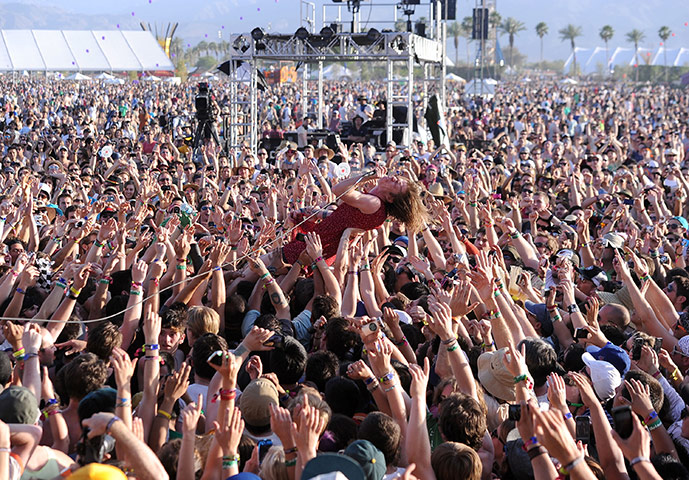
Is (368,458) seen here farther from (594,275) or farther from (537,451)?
(594,275)

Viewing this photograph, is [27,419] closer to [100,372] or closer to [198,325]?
[100,372]

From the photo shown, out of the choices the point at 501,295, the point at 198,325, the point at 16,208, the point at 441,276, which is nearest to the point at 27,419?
the point at 198,325

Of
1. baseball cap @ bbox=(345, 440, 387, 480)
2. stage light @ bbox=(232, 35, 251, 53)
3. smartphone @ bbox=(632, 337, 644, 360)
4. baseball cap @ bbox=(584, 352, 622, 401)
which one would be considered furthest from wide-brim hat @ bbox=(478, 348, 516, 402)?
stage light @ bbox=(232, 35, 251, 53)

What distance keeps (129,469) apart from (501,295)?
2.47 m

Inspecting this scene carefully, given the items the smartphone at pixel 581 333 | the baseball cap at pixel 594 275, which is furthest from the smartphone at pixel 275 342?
the baseball cap at pixel 594 275

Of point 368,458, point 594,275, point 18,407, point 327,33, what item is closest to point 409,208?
point 594,275

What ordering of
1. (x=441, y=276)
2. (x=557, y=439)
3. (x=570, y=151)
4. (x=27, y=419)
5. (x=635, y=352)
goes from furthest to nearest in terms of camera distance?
1. (x=570, y=151)
2. (x=441, y=276)
3. (x=635, y=352)
4. (x=27, y=419)
5. (x=557, y=439)

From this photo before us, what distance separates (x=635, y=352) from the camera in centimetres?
412

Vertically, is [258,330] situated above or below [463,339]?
above

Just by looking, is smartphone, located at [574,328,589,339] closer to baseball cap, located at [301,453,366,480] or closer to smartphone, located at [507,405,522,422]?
smartphone, located at [507,405,522,422]

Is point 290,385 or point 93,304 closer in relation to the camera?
point 290,385

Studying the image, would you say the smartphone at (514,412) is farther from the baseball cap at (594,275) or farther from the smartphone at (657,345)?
the baseball cap at (594,275)

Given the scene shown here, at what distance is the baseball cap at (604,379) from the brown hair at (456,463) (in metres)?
1.04

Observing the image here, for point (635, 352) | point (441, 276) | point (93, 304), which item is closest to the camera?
point (635, 352)
